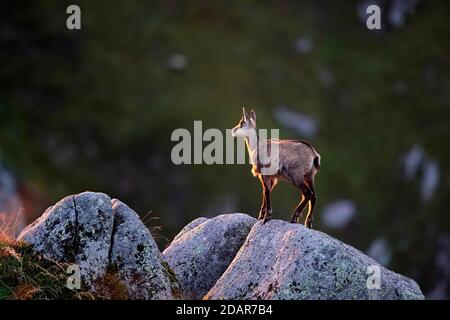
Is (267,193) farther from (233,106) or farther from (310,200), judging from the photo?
(233,106)

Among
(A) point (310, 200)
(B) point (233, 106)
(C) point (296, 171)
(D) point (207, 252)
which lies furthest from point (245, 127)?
(B) point (233, 106)

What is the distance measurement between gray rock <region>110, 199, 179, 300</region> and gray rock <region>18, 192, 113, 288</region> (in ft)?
1.15

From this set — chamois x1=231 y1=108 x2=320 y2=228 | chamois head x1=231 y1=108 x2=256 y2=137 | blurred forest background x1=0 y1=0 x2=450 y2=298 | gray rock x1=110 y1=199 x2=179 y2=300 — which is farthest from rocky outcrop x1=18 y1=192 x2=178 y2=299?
blurred forest background x1=0 y1=0 x2=450 y2=298

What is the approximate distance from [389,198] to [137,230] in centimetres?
9087

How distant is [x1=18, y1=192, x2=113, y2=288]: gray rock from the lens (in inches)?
1037

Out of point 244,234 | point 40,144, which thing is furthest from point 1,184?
point 244,234

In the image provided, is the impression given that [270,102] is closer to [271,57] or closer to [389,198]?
[271,57]

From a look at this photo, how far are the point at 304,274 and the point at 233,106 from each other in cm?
9677

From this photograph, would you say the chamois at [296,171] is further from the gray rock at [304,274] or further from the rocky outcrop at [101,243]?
the rocky outcrop at [101,243]

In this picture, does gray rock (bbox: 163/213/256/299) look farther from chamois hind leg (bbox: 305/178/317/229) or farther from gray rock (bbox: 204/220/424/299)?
gray rock (bbox: 204/220/424/299)

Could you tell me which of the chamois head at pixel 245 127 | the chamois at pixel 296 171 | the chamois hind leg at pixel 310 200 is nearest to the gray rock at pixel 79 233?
the chamois at pixel 296 171

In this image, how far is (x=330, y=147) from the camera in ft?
405

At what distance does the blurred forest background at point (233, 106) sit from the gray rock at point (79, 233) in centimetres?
7438

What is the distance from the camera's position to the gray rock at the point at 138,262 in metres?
26.2
